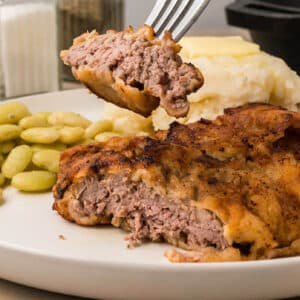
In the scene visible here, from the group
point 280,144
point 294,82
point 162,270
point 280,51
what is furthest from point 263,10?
point 162,270

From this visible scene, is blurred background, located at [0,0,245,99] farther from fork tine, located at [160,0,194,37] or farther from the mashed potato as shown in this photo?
fork tine, located at [160,0,194,37]

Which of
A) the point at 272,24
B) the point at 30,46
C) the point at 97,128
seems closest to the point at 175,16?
the point at 97,128

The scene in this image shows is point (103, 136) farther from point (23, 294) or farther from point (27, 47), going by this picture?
point (27, 47)

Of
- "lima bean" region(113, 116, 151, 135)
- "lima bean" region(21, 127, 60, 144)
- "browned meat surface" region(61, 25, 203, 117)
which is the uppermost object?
"browned meat surface" region(61, 25, 203, 117)

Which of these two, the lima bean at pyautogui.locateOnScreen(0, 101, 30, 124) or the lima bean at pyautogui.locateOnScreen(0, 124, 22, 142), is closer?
the lima bean at pyautogui.locateOnScreen(0, 124, 22, 142)

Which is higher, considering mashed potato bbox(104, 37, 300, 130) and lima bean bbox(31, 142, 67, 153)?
mashed potato bbox(104, 37, 300, 130)

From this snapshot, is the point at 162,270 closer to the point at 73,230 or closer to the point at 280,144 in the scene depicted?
the point at 73,230

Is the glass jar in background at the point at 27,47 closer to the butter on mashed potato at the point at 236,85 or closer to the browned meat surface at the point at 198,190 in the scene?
the butter on mashed potato at the point at 236,85

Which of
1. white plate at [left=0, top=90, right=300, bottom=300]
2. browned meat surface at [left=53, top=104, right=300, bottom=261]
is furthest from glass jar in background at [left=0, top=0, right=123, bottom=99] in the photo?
white plate at [left=0, top=90, right=300, bottom=300]
